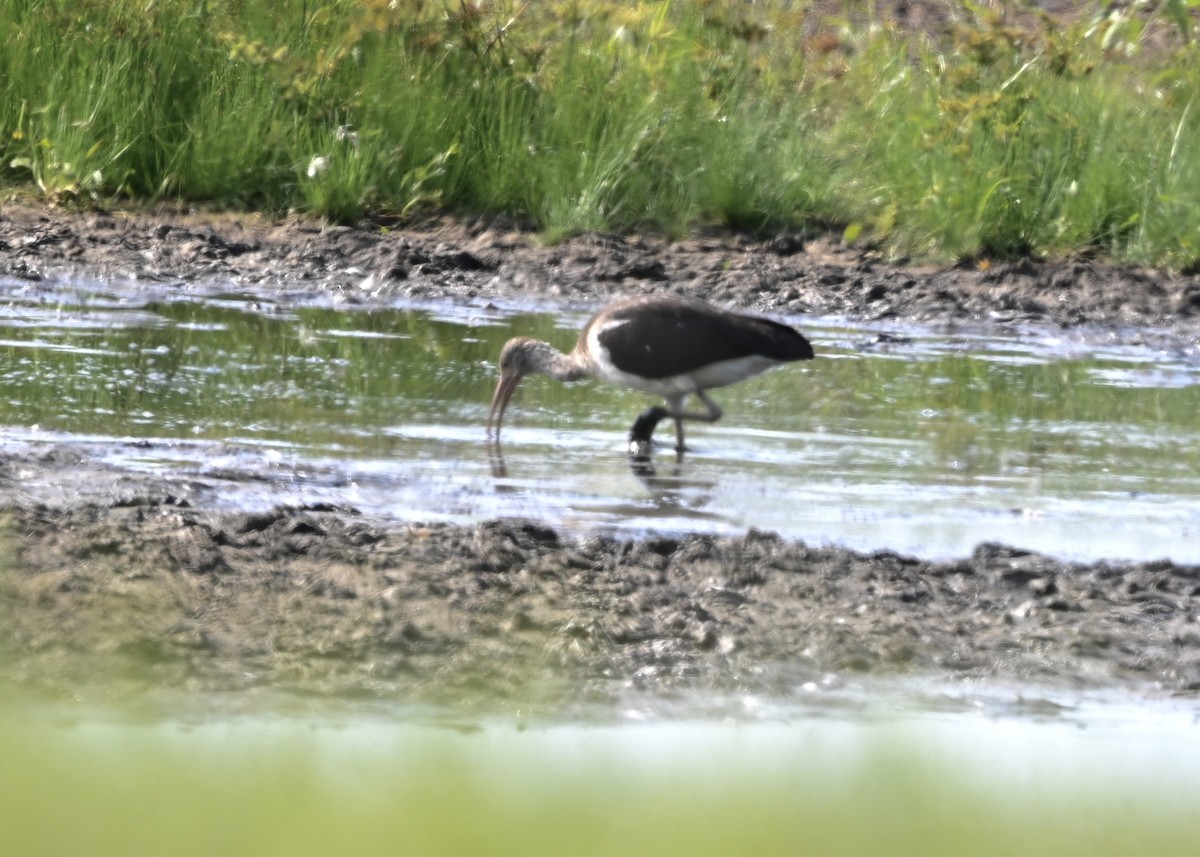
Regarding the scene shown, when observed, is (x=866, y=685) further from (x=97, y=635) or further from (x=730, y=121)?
(x=730, y=121)

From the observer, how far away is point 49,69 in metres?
12.6

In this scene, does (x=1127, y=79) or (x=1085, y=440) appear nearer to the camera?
(x=1085, y=440)

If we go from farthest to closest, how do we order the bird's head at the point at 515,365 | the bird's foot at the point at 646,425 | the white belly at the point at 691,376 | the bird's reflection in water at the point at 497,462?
1. the bird's head at the point at 515,365
2. the white belly at the point at 691,376
3. the bird's foot at the point at 646,425
4. the bird's reflection in water at the point at 497,462

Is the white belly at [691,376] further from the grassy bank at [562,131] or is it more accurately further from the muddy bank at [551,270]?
the grassy bank at [562,131]

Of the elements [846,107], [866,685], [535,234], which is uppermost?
[846,107]

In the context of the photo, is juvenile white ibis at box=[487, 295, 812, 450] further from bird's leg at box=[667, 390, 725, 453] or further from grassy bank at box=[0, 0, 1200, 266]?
grassy bank at box=[0, 0, 1200, 266]

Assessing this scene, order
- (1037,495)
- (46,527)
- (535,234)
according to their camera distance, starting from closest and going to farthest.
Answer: (46,527) → (1037,495) → (535,234)

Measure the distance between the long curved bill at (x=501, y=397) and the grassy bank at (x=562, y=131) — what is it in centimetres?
352

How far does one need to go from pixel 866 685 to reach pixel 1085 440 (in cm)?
382

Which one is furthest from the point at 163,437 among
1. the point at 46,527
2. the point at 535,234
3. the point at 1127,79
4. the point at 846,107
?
the point at 1127,79

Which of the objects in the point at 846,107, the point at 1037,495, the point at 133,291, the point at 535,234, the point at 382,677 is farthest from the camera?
the point at 846,107

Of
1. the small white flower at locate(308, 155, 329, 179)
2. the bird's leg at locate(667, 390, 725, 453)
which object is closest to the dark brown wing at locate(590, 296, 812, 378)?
the bird's leg at locate(667, 390, 725, 453)

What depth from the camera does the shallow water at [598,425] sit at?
7020mm

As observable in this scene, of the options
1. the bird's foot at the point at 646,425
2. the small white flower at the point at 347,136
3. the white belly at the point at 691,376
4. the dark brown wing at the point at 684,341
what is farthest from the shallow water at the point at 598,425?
the small white flower at the point at 347,136
